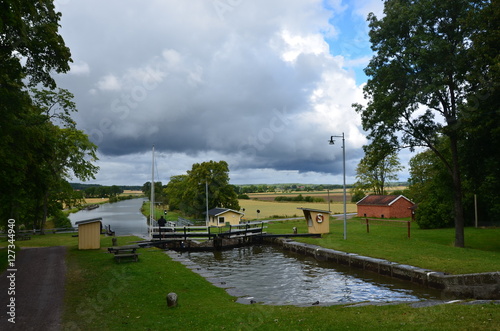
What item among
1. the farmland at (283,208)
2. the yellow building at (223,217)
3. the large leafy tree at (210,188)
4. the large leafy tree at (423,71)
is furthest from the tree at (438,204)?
the large leafy tree at (210,188)

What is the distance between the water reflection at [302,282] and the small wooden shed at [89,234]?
6.76 meters

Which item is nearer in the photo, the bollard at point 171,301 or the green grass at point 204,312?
the green grass at point 204,312

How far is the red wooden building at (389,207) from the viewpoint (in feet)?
173

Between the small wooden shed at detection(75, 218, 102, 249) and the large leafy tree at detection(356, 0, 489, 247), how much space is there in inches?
755

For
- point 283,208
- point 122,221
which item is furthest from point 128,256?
point 283,208

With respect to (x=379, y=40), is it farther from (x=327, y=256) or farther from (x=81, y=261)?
(x=81, y=261)

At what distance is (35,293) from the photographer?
40.3 feet

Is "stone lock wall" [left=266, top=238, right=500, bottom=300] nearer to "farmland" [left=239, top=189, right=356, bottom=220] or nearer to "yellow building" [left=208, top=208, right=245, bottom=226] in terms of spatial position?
"yellow building" [left=208, top=208, right=245, bottom=226]

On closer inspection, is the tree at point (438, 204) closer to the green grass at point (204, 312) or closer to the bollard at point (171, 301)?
the green grass at point (204, 312)

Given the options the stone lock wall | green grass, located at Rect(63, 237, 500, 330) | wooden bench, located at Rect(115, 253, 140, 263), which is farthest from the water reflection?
wooden bench, located at Rect(115, 253, 140, 263)

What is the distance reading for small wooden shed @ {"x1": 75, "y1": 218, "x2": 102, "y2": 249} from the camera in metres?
22.5

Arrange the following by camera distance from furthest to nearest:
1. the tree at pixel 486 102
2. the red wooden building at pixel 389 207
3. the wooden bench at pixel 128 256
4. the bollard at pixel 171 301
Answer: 1. the red wooden building at pixel 389 207
2. the tree at pixel 486 102
3. the wooden bench at pixel 128 256
4. the bollard at pixel 171 301

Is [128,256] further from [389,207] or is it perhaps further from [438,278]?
[389,207]

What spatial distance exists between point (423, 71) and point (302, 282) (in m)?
14.8
